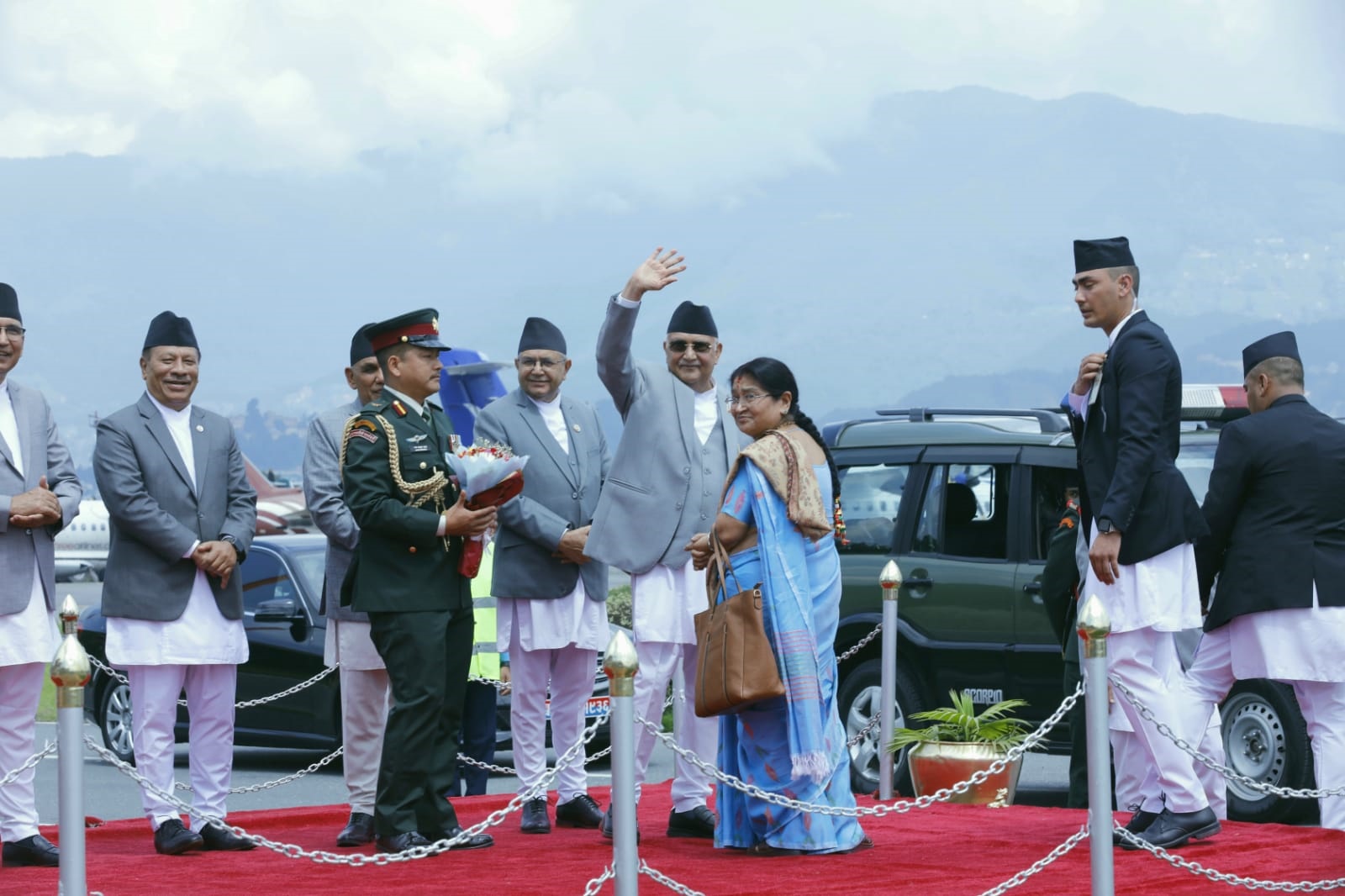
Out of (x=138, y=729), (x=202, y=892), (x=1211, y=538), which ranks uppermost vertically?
(x=1211, y=538)

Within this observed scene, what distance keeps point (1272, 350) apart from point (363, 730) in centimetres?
411

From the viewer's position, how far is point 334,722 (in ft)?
39.9

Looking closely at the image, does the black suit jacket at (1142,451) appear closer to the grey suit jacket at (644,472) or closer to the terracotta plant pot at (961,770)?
the grey suit jacket at (644,472)

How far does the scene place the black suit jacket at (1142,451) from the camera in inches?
273

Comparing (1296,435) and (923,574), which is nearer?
(1296,435)

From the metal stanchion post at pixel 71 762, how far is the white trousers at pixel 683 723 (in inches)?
118

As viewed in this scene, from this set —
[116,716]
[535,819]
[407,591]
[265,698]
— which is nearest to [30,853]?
[407,591]

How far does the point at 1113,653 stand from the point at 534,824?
2627 millimetres

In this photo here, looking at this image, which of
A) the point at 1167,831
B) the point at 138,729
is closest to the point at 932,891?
the point at 1167,831

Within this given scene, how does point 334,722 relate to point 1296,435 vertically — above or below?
below

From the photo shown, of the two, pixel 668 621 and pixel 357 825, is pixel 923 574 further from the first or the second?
pixel 357 825

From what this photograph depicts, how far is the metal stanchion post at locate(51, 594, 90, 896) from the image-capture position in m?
5.07

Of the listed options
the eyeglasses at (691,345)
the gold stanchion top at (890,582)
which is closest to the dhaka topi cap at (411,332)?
the eyeglasses at (691,345)

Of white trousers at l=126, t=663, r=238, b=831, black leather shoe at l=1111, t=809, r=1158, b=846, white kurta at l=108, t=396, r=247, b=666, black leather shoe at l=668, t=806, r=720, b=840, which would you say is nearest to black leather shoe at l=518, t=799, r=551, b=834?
black leather shoe at l=668, t=806, r=720, b=840
